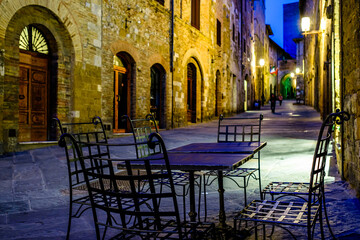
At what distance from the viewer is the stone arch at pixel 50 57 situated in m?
7.09

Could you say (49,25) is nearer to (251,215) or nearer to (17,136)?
(17,136)

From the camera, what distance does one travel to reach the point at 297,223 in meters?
1.99

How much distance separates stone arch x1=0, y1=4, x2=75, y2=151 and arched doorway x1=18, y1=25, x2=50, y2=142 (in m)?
0.12

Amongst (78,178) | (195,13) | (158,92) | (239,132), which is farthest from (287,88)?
(78,178)

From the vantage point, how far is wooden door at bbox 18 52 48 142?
7852 millimetres

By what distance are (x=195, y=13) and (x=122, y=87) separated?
22.9ft

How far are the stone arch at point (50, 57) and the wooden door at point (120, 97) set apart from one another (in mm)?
2174

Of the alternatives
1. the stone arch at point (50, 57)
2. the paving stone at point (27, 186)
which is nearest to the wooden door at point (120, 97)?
the stone arch at point (50, 57)

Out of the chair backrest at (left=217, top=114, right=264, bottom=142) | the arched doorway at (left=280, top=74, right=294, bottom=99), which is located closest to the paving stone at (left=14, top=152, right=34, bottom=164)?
the chair backrest at (left=217, top=114, right=264, bottom=142)

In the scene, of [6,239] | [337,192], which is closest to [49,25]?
[6,239]

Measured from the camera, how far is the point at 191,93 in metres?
16.0

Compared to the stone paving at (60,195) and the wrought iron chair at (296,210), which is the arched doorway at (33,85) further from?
the wrought iron chair at (296,210)

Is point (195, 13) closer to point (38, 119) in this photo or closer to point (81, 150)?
point (38, 119)

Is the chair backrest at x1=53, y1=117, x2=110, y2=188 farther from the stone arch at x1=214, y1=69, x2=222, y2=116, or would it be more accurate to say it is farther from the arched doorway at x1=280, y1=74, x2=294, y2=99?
the arched doorway at x1=280, y1=74, x2=294, y2=99
